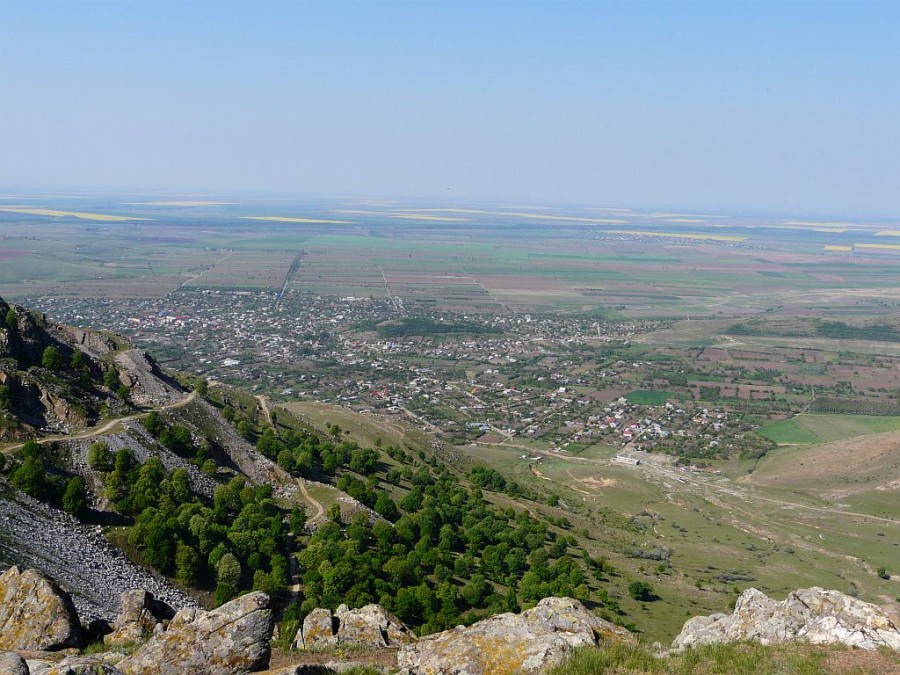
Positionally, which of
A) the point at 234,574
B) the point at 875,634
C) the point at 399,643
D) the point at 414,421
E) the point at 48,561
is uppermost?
the point at 875,634

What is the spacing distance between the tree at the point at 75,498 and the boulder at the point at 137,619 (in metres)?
15.4

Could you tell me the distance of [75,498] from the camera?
36.2 meters

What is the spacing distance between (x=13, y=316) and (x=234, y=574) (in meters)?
35.4

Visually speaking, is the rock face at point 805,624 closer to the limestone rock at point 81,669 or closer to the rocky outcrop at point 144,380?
the limestone rock at point 81,669

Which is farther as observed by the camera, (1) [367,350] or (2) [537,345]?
(2) [537,345]

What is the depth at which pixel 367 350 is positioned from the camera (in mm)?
157750

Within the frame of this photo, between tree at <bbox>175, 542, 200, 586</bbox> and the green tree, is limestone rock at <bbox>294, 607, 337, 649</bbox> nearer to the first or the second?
tree at <bbox>175, 542, 200, 586</bbox>

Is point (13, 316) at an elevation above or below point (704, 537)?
above

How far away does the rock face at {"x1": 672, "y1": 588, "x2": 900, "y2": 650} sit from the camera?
1697cm

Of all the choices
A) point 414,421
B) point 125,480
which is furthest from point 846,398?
point 125,480

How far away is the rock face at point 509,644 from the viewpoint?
15.0m

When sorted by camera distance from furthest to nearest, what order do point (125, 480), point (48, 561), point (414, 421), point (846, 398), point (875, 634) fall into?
point (846, 398), point (414, 421), point (125, 480), point (48, 561), point (875, 634)

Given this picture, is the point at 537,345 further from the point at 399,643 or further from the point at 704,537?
the point at 399,643

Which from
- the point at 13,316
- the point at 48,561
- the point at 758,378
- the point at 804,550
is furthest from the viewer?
the point at 758,378
